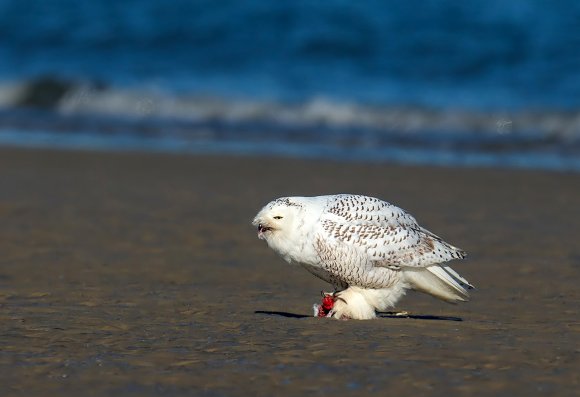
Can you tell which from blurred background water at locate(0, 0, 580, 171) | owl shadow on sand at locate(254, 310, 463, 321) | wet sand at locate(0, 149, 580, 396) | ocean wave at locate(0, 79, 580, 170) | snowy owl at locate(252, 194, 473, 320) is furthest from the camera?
blurred background water at locate(0, 0, 580, 171)

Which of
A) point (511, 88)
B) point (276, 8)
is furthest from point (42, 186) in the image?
point (276, 8)

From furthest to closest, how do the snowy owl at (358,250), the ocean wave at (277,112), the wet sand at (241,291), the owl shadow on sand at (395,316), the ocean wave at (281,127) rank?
the ocean wave at (277,112) < the ocean wave at (281,127) < the owl shadow on sand at (395,316) < the snowy owl at (358,250) < the wet sand at (241,291)

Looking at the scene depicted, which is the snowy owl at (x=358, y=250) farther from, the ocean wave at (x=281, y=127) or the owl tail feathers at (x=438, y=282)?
the ocean wave at (x=281, y=127)

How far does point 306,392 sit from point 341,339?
3.16 ft

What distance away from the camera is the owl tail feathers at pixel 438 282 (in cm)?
624

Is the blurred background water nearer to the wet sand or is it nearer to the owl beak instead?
the wet sand

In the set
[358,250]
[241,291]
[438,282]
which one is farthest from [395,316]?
[241,291]

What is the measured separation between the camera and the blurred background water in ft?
49.7

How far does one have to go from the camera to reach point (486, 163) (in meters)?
13.1

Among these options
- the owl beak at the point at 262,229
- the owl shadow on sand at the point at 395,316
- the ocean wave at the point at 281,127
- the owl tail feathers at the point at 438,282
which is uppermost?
the ocean wave at the point at 281,127

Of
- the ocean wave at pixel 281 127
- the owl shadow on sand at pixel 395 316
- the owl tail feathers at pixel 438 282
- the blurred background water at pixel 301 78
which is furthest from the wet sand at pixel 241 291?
the blurred background water at pixel 301 78

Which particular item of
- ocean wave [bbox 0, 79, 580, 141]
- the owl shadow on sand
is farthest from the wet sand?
ocean wave [bbox 0, 79, 580, 141]

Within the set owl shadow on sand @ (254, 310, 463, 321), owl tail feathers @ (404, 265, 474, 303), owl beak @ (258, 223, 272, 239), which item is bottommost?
owl shadow on sand @ (254, 310, 463, 321)

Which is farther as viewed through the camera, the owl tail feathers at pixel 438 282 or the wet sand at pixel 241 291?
the owl tail feathers at pixel 438 282
